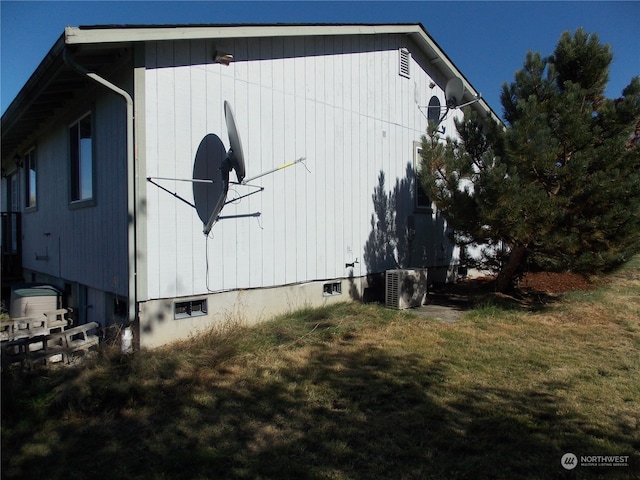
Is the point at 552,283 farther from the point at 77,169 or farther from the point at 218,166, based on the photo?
the point at 77,169

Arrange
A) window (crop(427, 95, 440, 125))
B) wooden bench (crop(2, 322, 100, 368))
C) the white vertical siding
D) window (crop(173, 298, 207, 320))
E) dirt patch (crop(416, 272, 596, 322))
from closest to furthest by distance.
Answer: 1. wooden bench (crop(2, 322, 100, 368))
2. the white vertical siding
3. window (crop(173, 298, 207, 320))
4. dirt patch (crop(416, 272, 596, 322))
5. window (crop(427, 95, 440, 125))

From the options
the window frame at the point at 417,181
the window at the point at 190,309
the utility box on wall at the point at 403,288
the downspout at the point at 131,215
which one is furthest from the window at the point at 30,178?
the window frame at the point at 417,181

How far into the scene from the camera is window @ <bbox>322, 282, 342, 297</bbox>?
7.83m

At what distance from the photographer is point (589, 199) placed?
7.06 metres

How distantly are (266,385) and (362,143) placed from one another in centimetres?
522

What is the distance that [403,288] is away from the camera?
26.4ft

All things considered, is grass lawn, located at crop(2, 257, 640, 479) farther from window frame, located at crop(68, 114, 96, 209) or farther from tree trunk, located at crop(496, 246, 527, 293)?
window frame, located at crop(68, 114, 96, 209)

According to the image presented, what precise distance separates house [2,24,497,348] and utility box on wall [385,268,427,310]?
58 centimetres

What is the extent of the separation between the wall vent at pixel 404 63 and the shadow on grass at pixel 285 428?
6582 mm

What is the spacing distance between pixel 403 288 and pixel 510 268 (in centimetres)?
244

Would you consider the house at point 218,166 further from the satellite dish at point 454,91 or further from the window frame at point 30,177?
the satellite dish at point 454,91

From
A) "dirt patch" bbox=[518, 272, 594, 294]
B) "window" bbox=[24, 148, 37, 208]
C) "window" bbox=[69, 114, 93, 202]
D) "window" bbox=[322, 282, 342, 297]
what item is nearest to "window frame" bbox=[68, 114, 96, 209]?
"window" bbox=[69, 114, 93, 202]

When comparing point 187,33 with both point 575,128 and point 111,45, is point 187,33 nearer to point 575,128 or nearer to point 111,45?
point 111,45

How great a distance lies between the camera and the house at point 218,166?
18.0ft
